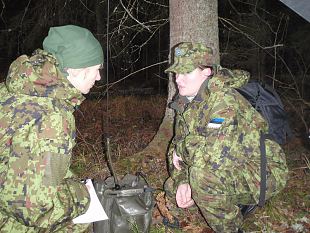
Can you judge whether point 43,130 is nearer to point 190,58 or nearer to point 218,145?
point 218,145

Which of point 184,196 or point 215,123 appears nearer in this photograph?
point 215,123

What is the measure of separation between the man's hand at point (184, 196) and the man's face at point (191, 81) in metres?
0.93

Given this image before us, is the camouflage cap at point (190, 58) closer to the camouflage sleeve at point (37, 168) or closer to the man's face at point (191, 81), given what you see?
the man's face at point (191, 81)

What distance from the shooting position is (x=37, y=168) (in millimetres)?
1979

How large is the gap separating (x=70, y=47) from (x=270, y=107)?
2.11m

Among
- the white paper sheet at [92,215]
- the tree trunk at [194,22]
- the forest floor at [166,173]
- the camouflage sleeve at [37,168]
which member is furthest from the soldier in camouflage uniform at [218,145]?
the camouflage sleeve at [37,168]

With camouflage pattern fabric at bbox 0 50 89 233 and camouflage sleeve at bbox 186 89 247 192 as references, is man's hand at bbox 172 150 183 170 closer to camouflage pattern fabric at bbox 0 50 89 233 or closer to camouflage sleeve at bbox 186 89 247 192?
camouflage sleeve at bbox 186 89 247 192

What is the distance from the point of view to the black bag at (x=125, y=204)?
2893 millimetres

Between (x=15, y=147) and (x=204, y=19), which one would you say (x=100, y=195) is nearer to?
(x=15, y=147)

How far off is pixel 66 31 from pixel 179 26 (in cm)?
246

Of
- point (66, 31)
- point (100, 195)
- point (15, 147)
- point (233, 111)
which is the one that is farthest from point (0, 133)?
point (233, 111)

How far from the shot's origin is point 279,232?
12.4 feet

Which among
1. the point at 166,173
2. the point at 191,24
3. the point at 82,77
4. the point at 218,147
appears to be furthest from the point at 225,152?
the point at 191,24

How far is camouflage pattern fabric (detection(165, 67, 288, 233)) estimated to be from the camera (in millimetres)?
3098
